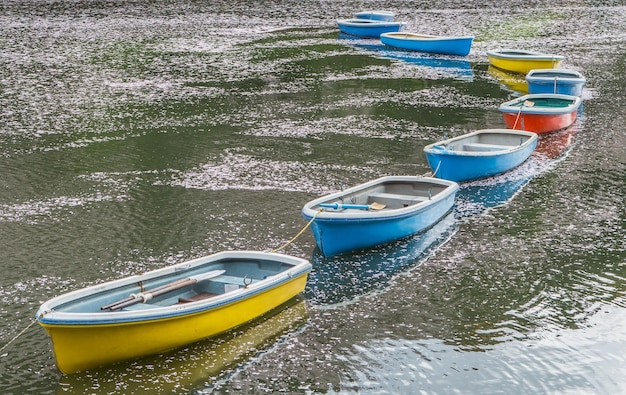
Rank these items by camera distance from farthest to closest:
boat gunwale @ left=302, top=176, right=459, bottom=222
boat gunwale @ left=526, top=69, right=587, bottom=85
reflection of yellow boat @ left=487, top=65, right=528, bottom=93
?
reflection of yellow boat @ left=487, top=65, right=528, bottom=93
boat gunwale @ left=526, top=69, right=587, bottom=85
boat gunwale @ left=302, top=176, right=459, bottom=222

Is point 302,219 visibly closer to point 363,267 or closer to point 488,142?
point 363,267

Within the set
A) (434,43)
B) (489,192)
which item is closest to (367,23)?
(434,43)

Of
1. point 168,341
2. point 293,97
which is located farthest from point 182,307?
point 293,97

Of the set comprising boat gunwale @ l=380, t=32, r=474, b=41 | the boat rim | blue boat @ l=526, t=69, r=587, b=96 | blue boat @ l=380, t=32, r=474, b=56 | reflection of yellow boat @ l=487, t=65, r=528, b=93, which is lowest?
reflection of yellow boat @ l=487, t=65, r=528, b=93

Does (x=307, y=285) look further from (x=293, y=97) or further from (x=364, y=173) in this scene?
(x=293, y=97)

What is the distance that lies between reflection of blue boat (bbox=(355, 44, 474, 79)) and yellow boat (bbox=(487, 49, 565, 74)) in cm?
132

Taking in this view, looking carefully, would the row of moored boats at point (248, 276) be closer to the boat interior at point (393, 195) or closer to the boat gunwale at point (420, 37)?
the boat interior at point (393, 195)

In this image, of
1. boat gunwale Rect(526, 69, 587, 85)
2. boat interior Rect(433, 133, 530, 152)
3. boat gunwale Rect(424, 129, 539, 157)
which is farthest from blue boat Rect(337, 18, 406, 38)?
boat gunwale Rect(424, 129, 539, 157)

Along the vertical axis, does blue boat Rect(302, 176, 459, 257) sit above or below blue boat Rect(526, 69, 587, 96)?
below

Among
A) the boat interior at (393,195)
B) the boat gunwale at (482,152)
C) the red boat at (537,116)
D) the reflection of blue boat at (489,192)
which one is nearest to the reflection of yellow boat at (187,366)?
the boat interior at (393,195)

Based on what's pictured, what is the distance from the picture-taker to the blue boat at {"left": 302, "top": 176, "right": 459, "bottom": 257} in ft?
55.3

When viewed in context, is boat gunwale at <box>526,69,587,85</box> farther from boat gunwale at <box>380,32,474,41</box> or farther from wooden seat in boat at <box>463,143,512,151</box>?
boat gunwale at <box>380,32,474,41</box>

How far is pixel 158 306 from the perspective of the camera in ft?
44.9

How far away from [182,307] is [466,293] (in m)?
5.56
